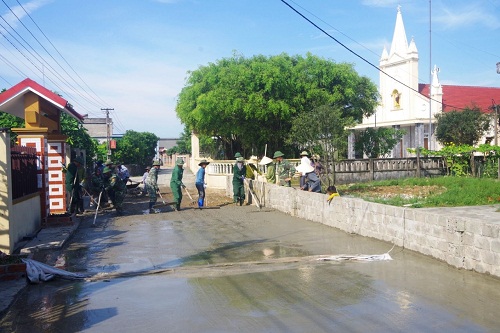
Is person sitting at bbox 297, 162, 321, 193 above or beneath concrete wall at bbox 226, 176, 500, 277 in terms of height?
above

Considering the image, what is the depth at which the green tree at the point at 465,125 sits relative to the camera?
110 ft

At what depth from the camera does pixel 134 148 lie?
171 feet

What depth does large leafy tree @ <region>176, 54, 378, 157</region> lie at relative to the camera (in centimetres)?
2427

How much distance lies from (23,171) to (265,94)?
51.6ft

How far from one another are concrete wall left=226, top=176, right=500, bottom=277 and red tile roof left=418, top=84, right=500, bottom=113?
31.3 metres

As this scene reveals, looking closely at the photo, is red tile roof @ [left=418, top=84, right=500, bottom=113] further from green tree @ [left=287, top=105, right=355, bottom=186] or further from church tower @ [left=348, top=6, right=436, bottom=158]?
green tree @ [left=287, top=105, right=355, bottom=186]

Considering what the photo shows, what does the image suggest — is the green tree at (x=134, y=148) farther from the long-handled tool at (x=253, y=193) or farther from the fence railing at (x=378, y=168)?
the long-handled tool at (x=253, y=193)

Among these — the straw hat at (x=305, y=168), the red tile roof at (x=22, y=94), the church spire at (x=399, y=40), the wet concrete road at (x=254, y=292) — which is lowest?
the wet concrete road at (x=254, y=292)

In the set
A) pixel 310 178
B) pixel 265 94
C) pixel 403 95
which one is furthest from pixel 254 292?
pixel 403 95

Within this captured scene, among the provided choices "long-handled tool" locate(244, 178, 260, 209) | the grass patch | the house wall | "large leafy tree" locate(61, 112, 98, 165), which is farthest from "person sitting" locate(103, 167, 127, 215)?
"large leafy tree" locate(61, 112, 98, 165)

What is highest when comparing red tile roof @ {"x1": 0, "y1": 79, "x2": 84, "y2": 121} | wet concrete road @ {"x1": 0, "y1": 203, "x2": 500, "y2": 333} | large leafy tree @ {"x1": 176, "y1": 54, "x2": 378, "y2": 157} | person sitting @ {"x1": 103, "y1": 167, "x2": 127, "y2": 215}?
large leafy tree @ {"x1": 176, "y1": 54, "x2": 378, "y2": 157}

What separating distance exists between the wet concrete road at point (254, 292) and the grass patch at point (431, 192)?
5866 mm

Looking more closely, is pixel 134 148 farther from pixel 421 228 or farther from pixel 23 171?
pixel 421 228

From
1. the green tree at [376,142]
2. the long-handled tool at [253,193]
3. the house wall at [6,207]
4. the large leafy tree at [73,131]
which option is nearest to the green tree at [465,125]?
the green tree at [376,142]
